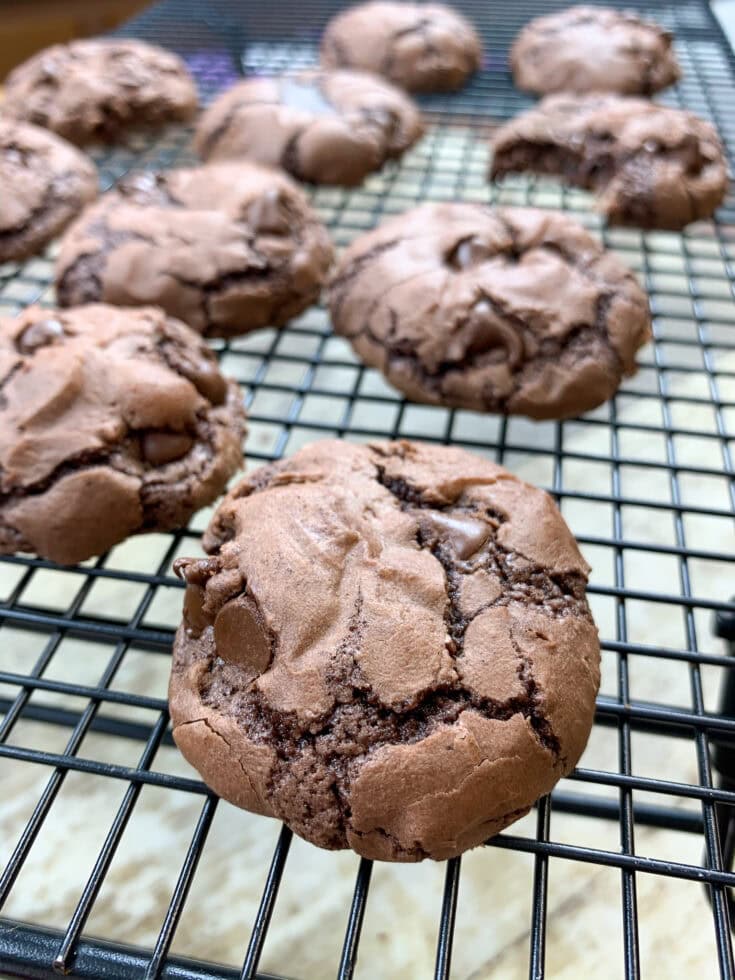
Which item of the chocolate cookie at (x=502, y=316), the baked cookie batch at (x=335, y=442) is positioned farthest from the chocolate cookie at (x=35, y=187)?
the chocolate cookie at (x=502, y=316)

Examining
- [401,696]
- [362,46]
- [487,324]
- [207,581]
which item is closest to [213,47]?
[362,46]

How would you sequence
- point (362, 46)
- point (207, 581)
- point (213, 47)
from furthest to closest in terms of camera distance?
point (213, 47)
point (362, 46)
point (207, 581)

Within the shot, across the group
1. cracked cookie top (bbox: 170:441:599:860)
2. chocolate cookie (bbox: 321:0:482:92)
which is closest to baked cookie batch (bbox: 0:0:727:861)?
cracked cookie top (bbox: 170:441:599:860)

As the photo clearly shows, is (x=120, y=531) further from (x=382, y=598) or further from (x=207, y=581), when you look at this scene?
(x=382, y=598)

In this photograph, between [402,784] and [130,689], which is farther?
[130,689]

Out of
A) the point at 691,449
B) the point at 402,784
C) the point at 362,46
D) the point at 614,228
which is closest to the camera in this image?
the point at 402,784

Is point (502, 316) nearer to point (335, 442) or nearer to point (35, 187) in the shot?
point (335, 442)

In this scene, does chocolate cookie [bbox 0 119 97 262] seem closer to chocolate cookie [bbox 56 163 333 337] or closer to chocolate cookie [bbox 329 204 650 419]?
chocolate cookie [bbox 56 163 333 337]
